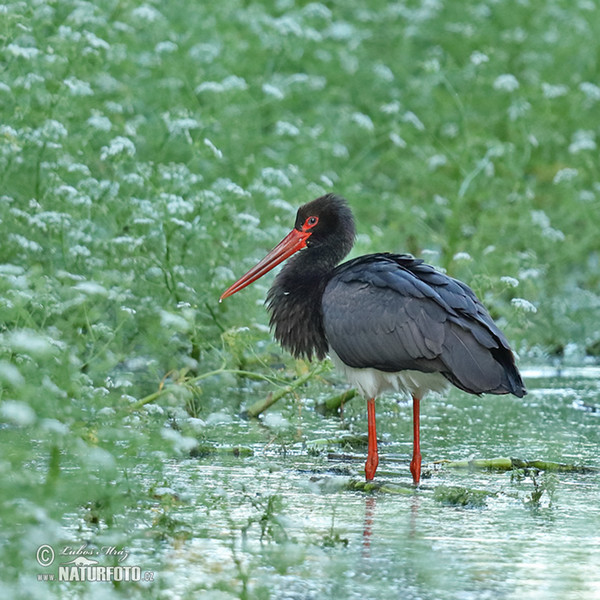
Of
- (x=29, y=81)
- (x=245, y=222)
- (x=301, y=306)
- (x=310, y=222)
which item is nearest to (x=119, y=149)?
(x=29, y=81)

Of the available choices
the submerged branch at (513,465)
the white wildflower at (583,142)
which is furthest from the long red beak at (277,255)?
the white wildflower at (583,142)

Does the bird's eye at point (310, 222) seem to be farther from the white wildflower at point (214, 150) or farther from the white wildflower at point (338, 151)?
the white wildflower at point (338, 151)

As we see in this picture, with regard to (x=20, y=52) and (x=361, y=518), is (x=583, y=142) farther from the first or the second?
(x=361, y=518)

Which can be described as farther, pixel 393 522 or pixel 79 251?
pixel 79 251

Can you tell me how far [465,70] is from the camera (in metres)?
14.8

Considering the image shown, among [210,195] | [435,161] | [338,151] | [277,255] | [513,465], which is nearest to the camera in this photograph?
[513,465]

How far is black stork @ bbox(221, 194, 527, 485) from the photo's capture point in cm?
644

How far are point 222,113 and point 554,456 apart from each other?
15.5 ft

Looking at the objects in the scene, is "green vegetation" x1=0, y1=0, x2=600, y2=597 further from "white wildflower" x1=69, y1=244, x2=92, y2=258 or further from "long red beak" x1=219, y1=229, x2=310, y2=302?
"long red beak" x1=219, y1=229, x2=310, y2=302

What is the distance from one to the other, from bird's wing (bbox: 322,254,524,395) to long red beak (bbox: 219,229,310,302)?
0.83 m

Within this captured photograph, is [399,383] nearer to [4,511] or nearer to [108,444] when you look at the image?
[108,444]

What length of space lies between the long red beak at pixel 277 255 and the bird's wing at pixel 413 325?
834mm

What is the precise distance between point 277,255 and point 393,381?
1459 millimetres

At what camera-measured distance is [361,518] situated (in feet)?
18.5
